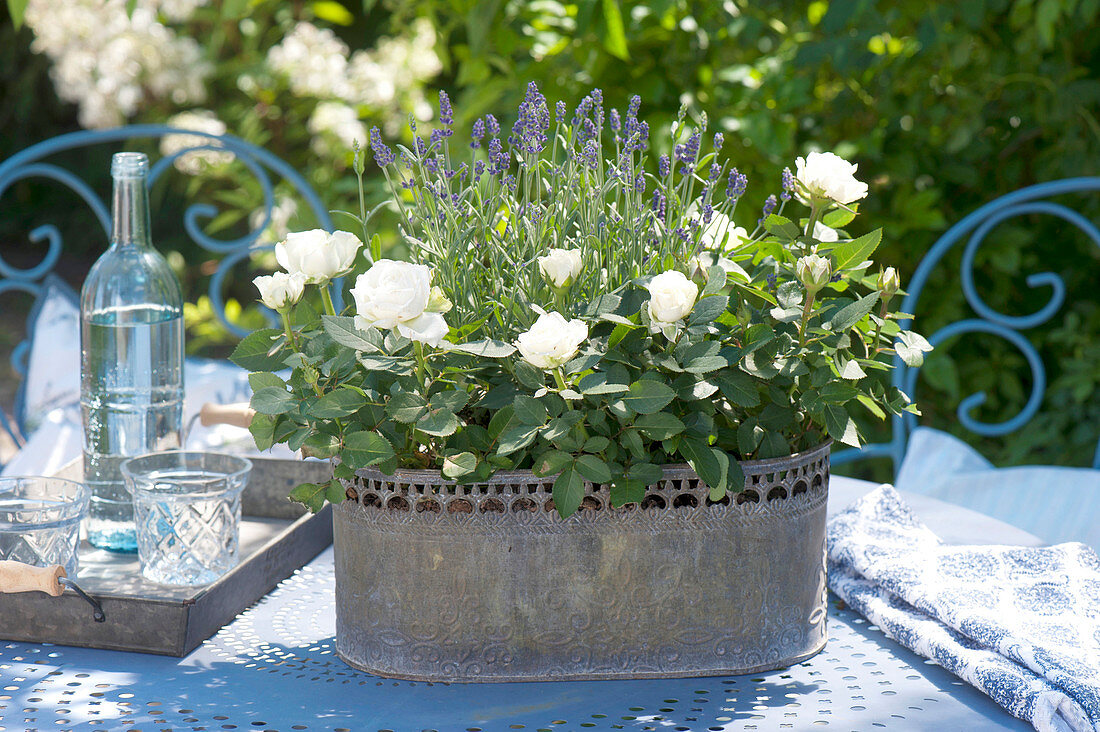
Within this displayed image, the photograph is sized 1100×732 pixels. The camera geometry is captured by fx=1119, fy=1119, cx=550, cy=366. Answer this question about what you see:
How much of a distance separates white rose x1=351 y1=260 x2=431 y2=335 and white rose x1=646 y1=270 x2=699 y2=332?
0.54 ft

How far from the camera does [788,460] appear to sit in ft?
3.01

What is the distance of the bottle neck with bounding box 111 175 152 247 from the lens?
110cm

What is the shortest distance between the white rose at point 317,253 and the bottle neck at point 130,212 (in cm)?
29

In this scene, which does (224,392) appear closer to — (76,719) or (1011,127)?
(76,719)

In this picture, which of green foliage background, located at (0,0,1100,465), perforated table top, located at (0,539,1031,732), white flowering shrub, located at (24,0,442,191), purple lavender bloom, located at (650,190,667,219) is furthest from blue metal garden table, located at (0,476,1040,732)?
white flowering shrub, located at (24,0,442,191)

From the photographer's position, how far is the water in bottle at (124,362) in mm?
1121

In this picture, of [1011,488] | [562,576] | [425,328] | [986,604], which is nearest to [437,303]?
[425,328]

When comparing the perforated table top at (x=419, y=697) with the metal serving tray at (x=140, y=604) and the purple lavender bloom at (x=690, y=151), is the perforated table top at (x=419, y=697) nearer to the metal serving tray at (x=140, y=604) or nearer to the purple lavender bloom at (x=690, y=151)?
the metal serving tray at (x=140, y=604)

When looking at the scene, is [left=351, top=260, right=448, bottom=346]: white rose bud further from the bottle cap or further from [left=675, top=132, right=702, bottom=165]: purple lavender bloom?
the bottle cap

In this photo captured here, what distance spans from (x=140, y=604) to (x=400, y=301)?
1.29 ft

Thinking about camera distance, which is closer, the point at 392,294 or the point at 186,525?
the point at 392,294

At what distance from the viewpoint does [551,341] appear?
77 cm

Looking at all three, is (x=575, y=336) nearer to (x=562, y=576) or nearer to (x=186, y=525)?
(x=562, y=576)

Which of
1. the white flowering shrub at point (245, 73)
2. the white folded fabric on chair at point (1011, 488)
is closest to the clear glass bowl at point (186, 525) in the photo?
the white folded fabric on chair at point (1011, 488)
